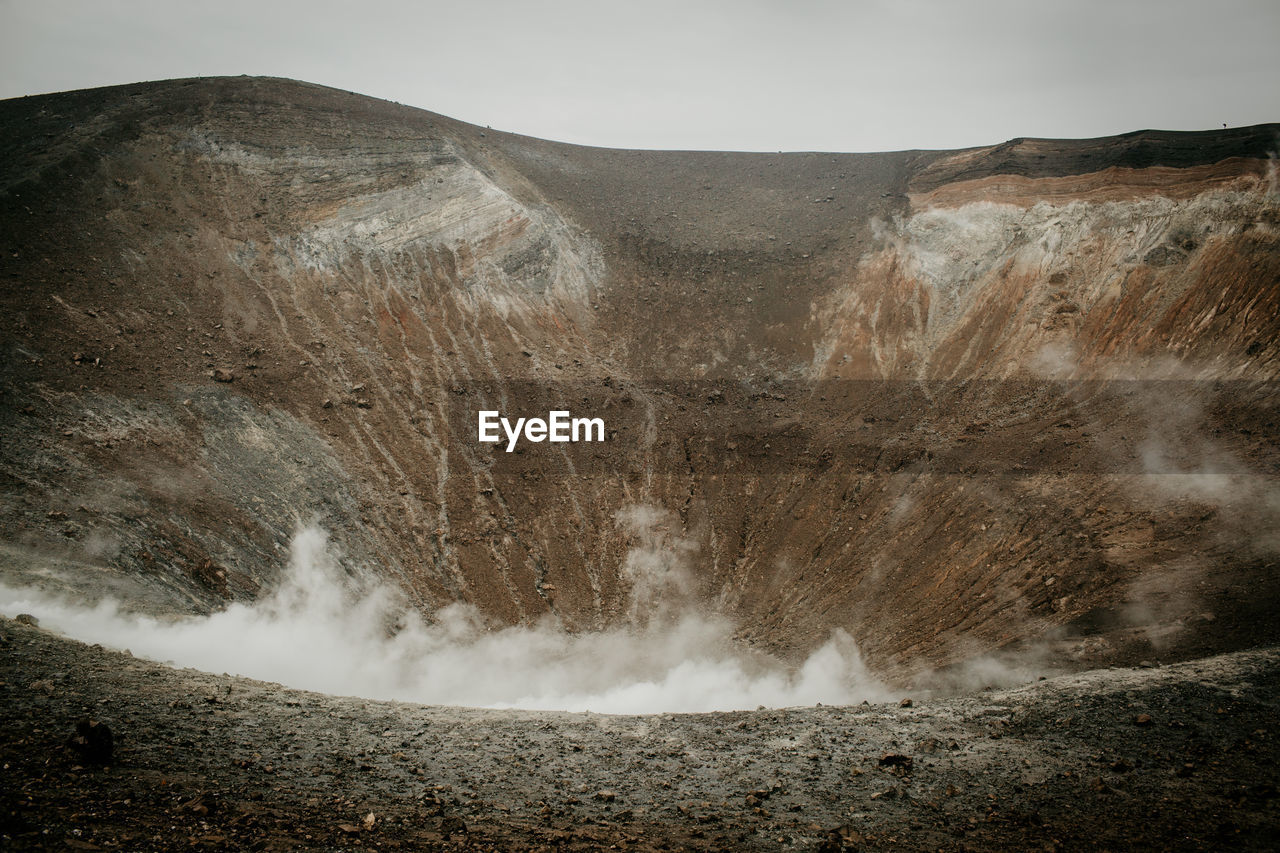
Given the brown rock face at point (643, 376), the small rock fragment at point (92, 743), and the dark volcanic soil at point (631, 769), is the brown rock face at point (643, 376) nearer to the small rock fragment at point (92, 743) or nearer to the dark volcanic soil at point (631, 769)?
the dark volcanic soil at point (631, 769)

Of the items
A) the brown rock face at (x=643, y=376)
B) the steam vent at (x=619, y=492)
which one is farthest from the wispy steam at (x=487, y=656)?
the brown rock face at (x=643, y=376)

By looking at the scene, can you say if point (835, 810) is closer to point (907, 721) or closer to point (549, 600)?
point (907, 721)

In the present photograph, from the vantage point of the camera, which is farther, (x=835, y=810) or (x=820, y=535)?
(x=820, y=535)

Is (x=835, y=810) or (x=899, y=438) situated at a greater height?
(x=899, y=438)

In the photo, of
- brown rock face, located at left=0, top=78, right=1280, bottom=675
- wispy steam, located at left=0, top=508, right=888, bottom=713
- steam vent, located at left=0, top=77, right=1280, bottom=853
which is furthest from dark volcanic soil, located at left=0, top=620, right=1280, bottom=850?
brown rock face, located at left=0, top=78, right=1280, bottom=675

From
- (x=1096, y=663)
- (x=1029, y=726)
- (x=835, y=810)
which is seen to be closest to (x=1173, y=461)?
(x=1096, y=663)

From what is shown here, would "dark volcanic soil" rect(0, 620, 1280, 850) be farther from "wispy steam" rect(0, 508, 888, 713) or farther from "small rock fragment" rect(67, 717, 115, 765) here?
"wispy steam" rect(0, 508, 888, 713)
